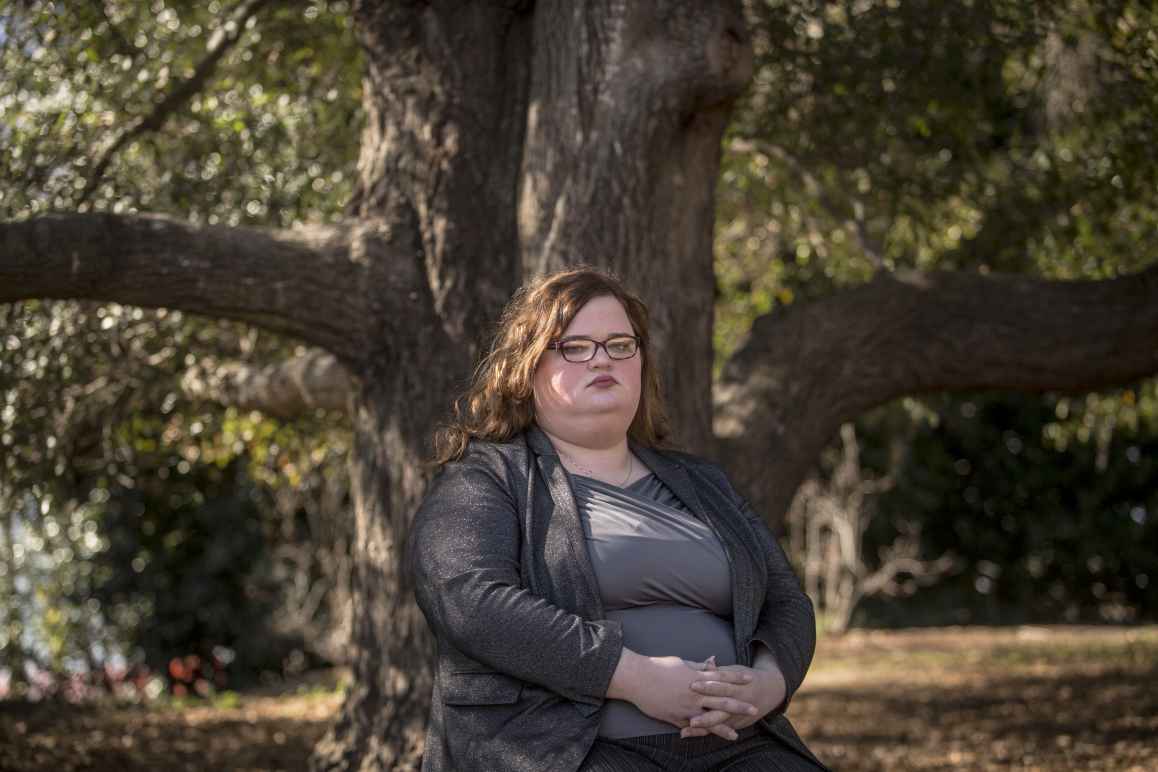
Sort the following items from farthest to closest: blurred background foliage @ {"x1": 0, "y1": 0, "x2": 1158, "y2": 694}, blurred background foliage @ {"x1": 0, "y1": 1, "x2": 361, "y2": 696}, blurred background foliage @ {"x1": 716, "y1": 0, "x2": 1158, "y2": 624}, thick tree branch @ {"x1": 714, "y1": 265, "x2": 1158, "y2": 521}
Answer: blurred background foliage @ {"x1": 716, "y1": 0, "x2": 1158, "y2": 624} < blurred background foliage @ {"x1": 0, "y1": 0, "x2": 1158, "y2": 694} < blurred background foliage @ {"x1": 0, "y1": 1, "x2": 361, "y2": 696} < thick tree branch @ {"x1": 714, "y1": 265, "x2": 1158, "y2": 521}

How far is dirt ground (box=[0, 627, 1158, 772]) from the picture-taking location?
6562 mm

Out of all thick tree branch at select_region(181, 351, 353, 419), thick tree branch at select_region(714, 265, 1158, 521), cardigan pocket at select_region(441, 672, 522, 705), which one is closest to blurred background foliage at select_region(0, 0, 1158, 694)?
thick tree branch at select_region(181, 351, 353, 419)

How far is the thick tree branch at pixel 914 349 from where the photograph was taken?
18.0 feet

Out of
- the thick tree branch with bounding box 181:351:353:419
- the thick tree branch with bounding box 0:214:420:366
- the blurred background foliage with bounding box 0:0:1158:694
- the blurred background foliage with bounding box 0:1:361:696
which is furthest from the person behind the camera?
the thick tree branch with bounding box 181:351:353:419

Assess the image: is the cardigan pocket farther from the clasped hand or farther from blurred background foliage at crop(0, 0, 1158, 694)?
blurred background foliage at crop(0, 0, 1158, 694)

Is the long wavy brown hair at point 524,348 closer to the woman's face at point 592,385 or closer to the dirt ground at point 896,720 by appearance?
the woman's face at point 592,385

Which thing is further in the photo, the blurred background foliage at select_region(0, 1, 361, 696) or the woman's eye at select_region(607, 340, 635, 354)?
the blurred background foliage at select_region(0, 1, 361, 696)

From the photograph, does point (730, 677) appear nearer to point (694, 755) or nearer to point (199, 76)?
point (694, 755)

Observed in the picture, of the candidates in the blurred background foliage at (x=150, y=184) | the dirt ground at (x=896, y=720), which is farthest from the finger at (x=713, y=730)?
the dirt ground at (x=896, y=720)

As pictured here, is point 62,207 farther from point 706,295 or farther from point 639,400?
point 639,400

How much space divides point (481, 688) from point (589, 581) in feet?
1.10

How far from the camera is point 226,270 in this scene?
4613 mm

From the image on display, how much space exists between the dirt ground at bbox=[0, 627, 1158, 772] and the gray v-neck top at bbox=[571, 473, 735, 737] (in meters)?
3.79

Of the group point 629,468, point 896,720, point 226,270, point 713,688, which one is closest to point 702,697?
point 713,688
